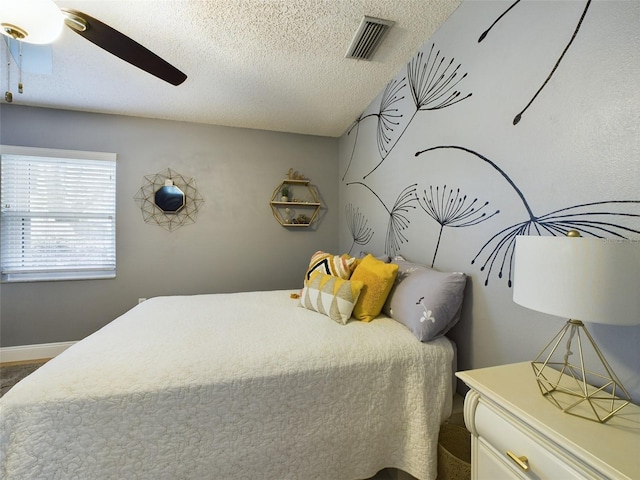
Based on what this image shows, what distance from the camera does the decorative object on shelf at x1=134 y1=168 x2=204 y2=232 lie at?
114 inches

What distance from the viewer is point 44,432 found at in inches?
37.5

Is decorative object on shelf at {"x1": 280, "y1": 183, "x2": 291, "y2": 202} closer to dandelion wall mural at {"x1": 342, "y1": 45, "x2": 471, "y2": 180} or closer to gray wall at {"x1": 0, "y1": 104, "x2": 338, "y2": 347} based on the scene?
gray wall at {"x1": 0, "y1": 104, "x2": 338, "y2": 347}

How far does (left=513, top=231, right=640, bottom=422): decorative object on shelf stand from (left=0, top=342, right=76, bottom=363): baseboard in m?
3.86

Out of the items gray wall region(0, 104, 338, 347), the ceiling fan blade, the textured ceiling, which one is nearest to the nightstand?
the textured ceiling

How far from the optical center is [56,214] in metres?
2.69

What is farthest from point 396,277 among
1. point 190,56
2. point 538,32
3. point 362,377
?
point 190,56

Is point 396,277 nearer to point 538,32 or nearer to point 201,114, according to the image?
point 538,32

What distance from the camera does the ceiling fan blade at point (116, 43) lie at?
1135 millimetres

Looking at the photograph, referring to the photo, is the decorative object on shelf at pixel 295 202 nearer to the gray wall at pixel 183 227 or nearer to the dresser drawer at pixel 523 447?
the gray wall at pixel 183 227

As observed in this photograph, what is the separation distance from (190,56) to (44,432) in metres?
2.21

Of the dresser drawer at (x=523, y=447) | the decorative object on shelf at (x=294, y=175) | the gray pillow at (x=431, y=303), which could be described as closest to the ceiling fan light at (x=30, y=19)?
the gray pillow at (x=431, y=303)

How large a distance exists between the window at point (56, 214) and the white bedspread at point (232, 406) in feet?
6.08

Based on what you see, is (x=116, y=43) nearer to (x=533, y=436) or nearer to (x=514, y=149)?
(x=514, y=149)

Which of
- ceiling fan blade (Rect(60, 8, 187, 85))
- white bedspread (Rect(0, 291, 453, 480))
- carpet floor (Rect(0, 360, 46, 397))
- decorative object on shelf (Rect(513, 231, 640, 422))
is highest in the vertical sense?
ceiling fan blade (Rect(60, 8, 187, 85))
